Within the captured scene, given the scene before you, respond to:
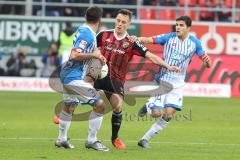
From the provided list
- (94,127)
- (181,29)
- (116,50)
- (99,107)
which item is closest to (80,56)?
(99,107)

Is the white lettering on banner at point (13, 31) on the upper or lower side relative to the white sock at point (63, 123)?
lower

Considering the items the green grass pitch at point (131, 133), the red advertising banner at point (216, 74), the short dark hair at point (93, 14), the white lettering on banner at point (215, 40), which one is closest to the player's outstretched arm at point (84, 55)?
the short dark hair at point (93, 14)

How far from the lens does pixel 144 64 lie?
25.6 meters

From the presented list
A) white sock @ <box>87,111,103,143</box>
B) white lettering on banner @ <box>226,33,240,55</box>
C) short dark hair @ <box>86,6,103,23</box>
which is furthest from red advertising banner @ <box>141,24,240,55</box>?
short dark hair @ <box>86,6,103,23</box>

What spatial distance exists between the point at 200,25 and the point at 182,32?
15055 millimetres

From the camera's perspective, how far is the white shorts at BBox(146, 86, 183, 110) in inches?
524

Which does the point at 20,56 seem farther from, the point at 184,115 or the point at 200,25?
the point at 184,115

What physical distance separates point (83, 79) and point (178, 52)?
1.94 m

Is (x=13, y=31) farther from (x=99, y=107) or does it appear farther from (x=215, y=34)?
(x=99, y=107)

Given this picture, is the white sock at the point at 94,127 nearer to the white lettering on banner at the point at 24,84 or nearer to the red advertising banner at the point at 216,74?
the red advertising banner at the point at 216,74

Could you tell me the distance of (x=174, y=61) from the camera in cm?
1354

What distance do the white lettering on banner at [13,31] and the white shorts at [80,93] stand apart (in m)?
16.4

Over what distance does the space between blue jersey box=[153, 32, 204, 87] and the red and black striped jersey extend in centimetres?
70

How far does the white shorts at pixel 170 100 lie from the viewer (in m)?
13.3
